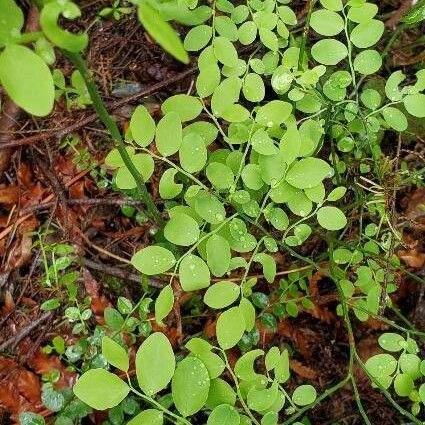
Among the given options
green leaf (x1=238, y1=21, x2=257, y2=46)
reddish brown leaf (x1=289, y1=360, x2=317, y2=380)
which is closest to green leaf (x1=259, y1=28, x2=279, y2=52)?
green leaf (x1=238, y1=21, x2=257, y2=46)

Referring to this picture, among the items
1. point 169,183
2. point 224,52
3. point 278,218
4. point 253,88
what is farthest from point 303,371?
point 224,52

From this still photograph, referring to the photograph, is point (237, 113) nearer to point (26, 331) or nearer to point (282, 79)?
point (282, 79)

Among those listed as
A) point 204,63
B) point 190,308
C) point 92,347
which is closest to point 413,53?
point 204,63

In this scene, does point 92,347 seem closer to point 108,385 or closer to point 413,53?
point 108,385

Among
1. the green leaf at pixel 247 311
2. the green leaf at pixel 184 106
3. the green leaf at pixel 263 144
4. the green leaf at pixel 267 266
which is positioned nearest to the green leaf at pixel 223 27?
the green leaf at pixel 184 106

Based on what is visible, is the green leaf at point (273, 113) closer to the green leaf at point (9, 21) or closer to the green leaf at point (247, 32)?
the green leaf at point (247, 32)

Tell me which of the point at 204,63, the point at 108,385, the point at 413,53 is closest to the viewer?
the point at 108,385
